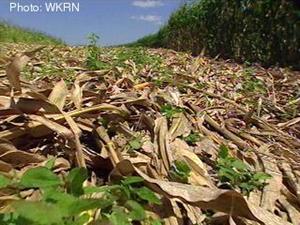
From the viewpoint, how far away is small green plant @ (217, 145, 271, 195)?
4.94ft

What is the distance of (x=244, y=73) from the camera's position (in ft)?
13.4

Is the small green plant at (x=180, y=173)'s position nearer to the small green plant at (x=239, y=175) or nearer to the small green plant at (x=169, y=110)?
the small green plant at (x=239, y=175)

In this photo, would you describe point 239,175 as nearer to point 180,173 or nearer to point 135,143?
point 180,173

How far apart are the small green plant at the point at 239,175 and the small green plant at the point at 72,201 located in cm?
28

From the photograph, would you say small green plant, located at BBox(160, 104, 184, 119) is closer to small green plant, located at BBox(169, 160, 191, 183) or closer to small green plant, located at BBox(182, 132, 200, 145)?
small green plant, located at BBox(182, 132, 200, 145)

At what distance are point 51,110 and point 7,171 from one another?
294 millimetres

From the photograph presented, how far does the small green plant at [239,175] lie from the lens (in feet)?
4.94

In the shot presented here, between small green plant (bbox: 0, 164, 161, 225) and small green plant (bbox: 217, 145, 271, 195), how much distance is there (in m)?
0.28

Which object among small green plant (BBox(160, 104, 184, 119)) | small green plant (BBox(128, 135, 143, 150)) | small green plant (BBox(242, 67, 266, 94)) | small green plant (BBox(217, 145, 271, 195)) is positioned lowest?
small green plant (BBox(242, 67, 266, 94))

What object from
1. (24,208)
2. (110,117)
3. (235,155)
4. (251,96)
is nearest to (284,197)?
(235,155)

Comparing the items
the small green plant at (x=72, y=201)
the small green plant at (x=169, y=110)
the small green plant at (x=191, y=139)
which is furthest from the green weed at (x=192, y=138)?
the small green plant at (x=72, y=201)

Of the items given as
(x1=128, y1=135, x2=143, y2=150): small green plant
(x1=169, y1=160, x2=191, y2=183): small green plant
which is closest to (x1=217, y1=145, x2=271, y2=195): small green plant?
(x1=169, y1=160, x2=191, y2=183): small green plant

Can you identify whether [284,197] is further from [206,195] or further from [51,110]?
[51,110]

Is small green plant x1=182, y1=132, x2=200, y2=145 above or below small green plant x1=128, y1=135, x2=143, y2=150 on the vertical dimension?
below
